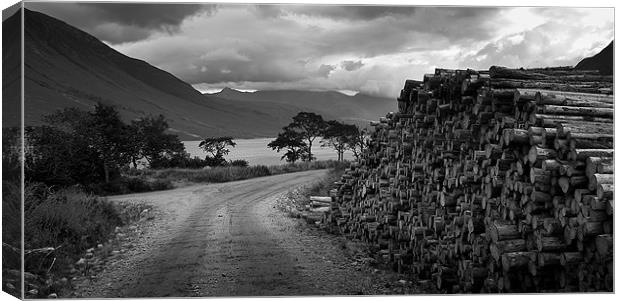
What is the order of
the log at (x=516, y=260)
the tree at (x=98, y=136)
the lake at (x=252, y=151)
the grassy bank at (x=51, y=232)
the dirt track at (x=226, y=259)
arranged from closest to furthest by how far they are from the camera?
the log at (x=516, y=260) < the grassy bank at (x=51, y=232) < the dirt track at (x=226, y=259) < the tree at (x=98, y=136) < the lake at (x=252, y=151)

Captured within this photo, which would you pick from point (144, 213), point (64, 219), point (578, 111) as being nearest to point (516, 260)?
point (578, 111)

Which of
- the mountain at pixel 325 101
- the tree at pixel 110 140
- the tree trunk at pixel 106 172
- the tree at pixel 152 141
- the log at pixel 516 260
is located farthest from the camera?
the tree trunk at pixel 106 172

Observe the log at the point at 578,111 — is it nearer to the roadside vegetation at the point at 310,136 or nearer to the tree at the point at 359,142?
the roadside vegetation at the point at 310,136

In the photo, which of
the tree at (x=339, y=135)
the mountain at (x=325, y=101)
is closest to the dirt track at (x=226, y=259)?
the tree at (x=339, y=135)

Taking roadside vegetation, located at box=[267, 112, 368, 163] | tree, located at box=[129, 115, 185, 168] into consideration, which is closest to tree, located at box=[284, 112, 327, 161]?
roadside vegetation, located at box=[267, 112, 368, 163]

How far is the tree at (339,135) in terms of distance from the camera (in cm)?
782

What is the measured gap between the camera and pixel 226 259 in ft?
23.9

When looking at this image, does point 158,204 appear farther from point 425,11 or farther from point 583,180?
point 583,180

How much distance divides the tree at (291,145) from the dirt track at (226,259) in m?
1.43

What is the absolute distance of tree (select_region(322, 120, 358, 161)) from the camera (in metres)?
7.82

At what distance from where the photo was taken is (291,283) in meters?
6.31

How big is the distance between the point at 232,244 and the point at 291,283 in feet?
6.64

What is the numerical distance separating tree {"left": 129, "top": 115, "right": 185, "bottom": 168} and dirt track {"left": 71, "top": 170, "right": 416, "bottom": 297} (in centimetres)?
96

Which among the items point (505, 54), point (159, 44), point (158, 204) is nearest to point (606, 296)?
point (505, 54)
